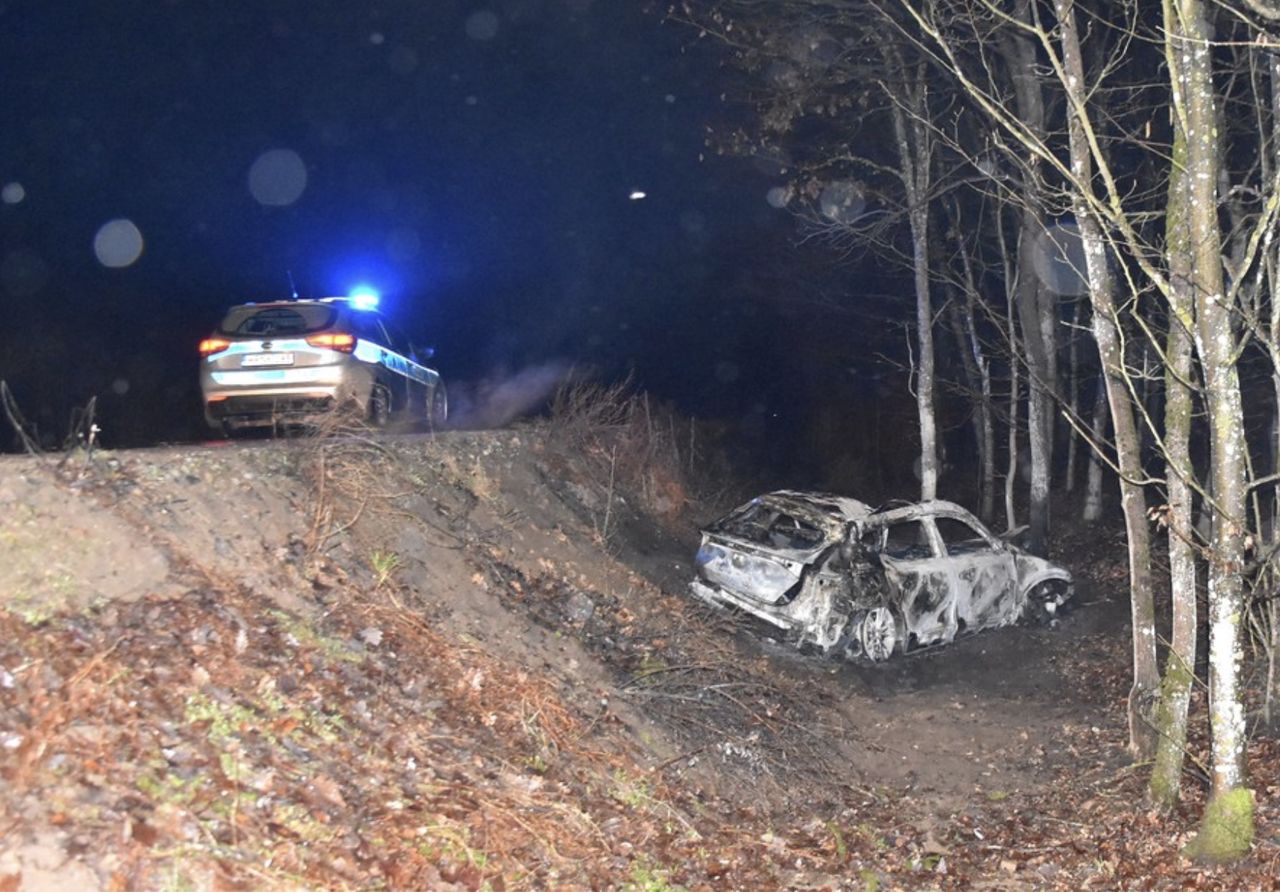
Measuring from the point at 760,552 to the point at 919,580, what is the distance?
5.87ft

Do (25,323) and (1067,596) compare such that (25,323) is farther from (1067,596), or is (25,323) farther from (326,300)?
(1067,596)

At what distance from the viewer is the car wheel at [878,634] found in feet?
35.4

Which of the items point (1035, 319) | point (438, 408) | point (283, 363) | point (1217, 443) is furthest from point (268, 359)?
point (1035, 319)

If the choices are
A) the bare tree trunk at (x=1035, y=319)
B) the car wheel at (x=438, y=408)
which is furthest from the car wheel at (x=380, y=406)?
the bare tree trunk at (x=1035, y=319)

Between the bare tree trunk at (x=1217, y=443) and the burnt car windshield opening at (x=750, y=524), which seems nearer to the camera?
the bare tree trunk at (x=1217, y=443)

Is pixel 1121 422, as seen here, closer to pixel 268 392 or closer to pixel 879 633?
pixel 879 633

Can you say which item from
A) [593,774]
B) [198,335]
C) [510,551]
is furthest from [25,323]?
[593,774]

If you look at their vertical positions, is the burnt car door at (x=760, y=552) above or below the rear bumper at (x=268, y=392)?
below

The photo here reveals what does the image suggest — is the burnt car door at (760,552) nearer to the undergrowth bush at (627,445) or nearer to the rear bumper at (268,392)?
the undergrowth bush at (627,445)

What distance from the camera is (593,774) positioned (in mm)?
7004

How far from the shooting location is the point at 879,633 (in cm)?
1094

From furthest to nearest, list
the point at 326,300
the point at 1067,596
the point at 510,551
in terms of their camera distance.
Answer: the point at 1067,596, the point at 326,300, the point at 510,551

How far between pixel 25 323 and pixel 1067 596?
19446mm

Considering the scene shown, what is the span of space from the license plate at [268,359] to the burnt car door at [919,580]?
20.5ft
